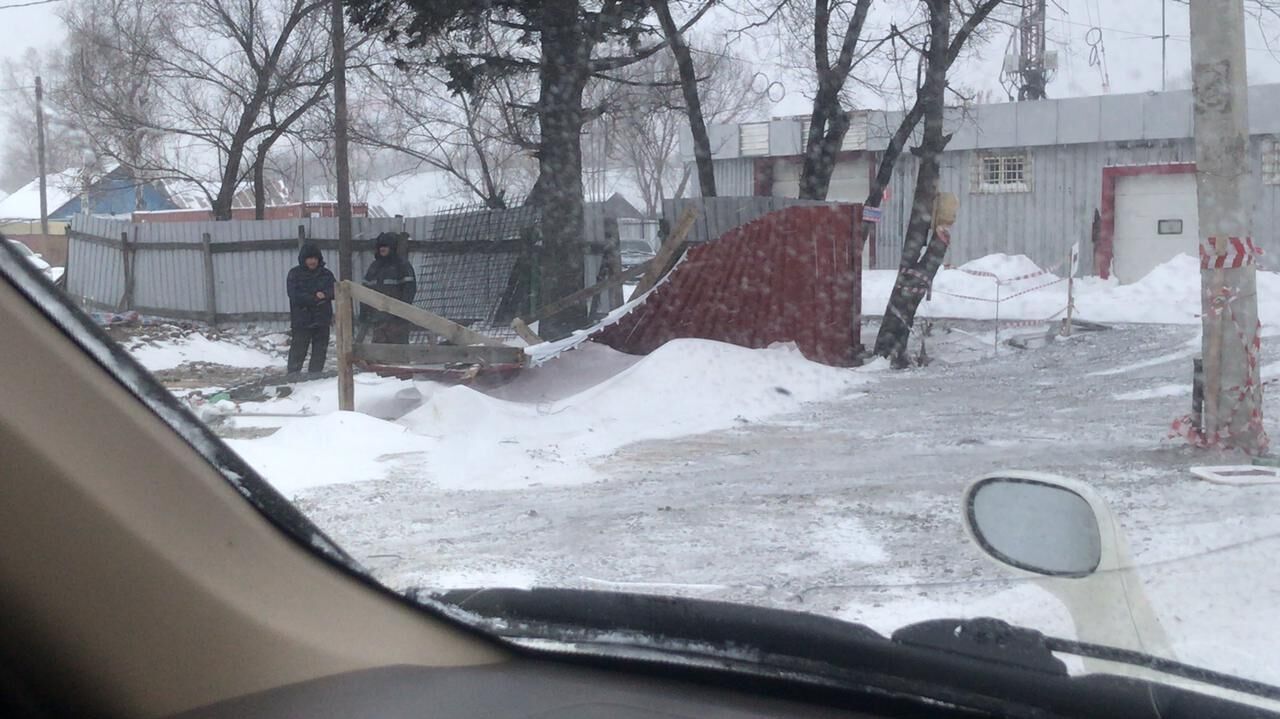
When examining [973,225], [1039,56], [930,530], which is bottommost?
[930,530]

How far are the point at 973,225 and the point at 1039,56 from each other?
9.54 meters

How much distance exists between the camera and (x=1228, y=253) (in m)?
7.71

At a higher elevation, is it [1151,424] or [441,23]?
[441,23]

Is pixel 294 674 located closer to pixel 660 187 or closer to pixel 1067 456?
pixel 1067 456

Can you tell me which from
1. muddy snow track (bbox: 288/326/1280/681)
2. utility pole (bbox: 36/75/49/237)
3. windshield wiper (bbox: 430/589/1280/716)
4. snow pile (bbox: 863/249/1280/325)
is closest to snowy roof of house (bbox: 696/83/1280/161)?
snow pile (bbox: 863/249/1280/325)

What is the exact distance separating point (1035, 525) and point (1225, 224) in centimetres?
645

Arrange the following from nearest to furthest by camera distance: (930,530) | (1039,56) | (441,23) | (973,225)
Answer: (930,530), (441,23), (1039,56), (973,225)

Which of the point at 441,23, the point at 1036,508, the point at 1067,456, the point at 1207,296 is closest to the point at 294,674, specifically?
the point at 1036,508

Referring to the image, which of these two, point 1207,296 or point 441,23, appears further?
point 441,23

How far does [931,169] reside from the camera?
14148 mm

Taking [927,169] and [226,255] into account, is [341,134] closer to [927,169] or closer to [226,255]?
[226,255]

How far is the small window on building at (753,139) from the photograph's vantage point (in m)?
22.7

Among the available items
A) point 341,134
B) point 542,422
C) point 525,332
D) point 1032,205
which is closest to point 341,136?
point 341,134

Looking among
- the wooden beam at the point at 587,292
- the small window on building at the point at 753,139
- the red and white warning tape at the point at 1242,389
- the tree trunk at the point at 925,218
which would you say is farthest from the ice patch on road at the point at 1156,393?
the small window on building at the point at 753,139
